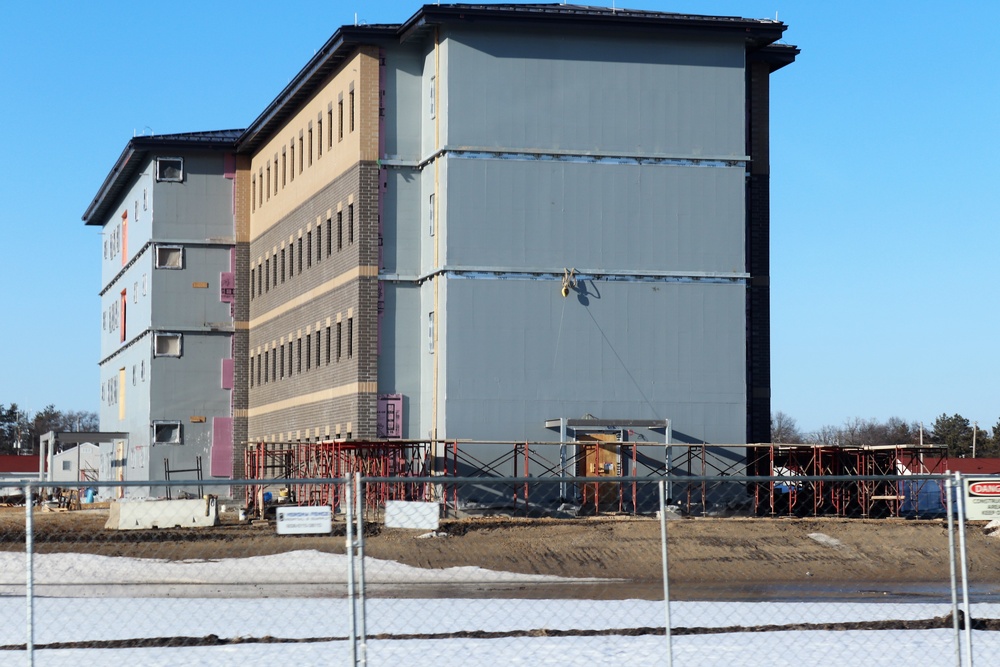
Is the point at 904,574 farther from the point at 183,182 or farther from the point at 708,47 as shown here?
the point at 183,182

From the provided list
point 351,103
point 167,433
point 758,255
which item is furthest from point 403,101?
point 167,433

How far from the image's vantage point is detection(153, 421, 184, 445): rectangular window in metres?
68.0

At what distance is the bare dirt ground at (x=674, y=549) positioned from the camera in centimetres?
3266

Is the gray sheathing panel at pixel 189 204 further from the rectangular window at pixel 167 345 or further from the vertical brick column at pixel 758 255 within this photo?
the vertical brick column at pixel 758 255

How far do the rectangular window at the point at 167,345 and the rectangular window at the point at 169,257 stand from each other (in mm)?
3127

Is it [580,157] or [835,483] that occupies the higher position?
[580,157]

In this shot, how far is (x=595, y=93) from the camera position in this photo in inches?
1873

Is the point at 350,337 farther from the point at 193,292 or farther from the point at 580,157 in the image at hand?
the point at 193,292

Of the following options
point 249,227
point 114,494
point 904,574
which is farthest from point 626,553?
point 114,494

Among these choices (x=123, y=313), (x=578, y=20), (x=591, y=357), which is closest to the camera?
(x=578, y=20)

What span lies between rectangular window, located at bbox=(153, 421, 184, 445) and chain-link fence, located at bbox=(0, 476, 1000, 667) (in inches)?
557

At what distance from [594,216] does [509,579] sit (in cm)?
1918

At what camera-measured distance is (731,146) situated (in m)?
48.4

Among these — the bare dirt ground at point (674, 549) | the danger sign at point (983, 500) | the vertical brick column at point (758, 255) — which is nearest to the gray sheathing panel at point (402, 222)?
the bare dirt ground at point (674, 549)
